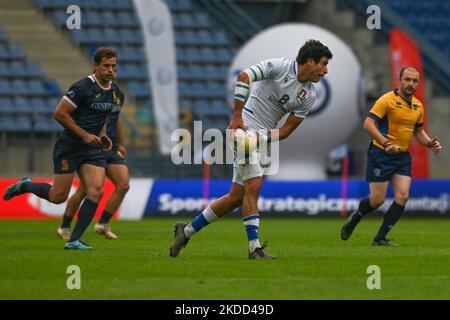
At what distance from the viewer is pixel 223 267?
10664 mm

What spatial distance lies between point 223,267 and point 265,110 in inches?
69.8

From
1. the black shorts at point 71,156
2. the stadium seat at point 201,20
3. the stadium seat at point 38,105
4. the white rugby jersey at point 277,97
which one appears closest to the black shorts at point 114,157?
the black shorts at point 71,156

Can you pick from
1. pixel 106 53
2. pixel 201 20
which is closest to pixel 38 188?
pixel 106 53

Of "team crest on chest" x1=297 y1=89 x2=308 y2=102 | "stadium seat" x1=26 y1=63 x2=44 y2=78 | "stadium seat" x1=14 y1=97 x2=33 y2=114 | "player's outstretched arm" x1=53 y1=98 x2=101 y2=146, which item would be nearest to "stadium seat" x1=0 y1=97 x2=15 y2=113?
"stadium seat" x1=14 y1=97 x2=33 y2=114

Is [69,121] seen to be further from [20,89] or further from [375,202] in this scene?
[20,89]

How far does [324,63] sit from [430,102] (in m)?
20.4

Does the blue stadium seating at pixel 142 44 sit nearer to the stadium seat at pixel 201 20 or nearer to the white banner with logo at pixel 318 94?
the stadium seat at pixel 201 20

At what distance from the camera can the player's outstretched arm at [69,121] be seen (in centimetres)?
1248

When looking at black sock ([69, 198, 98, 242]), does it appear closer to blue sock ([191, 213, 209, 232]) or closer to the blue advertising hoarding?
blue sock ([191, 213, 209, 232])

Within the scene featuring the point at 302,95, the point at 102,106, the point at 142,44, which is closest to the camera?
the point at 302,95

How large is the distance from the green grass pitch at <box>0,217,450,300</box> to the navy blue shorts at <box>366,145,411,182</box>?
2.90 ft

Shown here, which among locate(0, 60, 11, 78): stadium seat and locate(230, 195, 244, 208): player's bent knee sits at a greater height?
locate(0, 60, 11, 78): stadium seat

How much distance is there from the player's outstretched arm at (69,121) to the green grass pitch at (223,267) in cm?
124

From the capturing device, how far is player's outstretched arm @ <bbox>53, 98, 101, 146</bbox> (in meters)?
12.5
